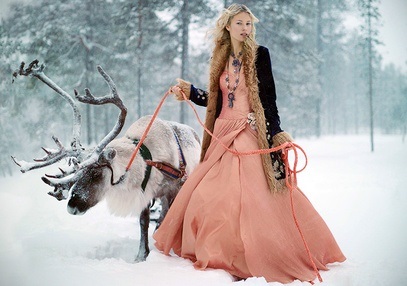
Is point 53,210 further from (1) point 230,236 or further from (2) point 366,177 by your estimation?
(2) point 366,177

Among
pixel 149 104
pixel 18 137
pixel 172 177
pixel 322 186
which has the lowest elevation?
pixel 322 186

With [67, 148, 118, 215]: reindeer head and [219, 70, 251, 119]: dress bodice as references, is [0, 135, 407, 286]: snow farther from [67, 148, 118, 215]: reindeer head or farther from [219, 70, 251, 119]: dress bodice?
[219, 70, 251, 119]: dress bodice

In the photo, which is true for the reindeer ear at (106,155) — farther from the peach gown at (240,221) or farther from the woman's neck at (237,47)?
the woman's neck at (237,47)

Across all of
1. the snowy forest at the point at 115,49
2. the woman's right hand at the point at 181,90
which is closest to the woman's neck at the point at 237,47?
the woman's right hand at the point at 181,90

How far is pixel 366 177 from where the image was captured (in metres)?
7.97

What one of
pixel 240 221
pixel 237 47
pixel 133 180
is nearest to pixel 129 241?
pixel 133 180

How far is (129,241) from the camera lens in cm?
432

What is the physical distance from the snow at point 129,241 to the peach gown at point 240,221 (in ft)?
0.44

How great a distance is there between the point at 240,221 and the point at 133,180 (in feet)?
4.54

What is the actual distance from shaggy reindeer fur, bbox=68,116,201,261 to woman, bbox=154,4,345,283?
2.04 ft

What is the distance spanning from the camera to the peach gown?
8.95 feet

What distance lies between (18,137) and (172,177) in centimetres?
409

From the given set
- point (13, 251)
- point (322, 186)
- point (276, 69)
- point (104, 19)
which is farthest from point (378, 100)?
point (13, 251)

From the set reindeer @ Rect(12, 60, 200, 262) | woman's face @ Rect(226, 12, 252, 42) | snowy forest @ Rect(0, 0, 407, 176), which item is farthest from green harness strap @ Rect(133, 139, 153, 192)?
snowy forest @ Rect(0, 0, 407, 176)
